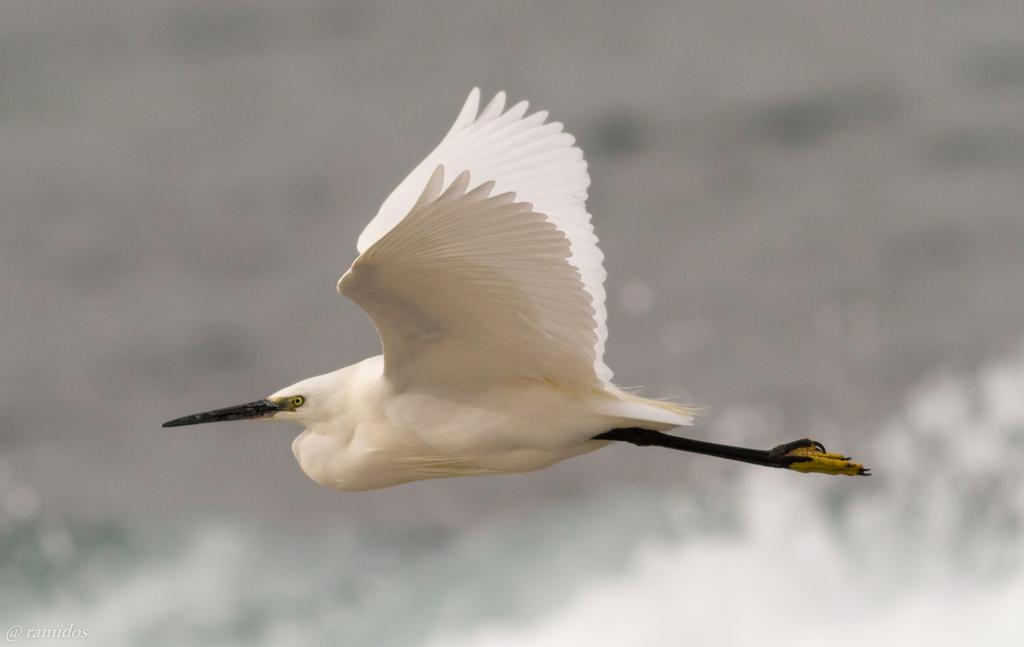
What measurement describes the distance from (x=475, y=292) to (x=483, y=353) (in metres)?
0.30

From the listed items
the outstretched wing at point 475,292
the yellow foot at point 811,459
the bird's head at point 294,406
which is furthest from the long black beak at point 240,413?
the yellow foot at point 811,459

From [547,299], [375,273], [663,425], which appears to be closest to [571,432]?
[663,425]

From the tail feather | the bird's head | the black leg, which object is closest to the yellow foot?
the black leg

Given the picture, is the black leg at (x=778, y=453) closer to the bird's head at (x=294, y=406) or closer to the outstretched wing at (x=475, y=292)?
the outstretched wing at (x=475, y=292)

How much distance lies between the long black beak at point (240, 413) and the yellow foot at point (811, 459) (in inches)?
53.8

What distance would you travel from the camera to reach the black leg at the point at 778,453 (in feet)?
13.9

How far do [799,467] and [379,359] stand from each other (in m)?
1.18

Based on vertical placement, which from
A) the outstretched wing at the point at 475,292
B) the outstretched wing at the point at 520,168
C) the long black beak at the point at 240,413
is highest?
the outstretched wing at the point at 520,168

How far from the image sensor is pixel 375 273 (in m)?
3.53

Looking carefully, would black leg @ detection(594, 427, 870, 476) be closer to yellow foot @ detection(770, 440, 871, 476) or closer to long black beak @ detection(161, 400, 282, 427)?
yellow foot @ detection(770, 440, 871, 476)

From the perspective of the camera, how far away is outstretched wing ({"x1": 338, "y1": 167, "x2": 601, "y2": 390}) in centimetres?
333

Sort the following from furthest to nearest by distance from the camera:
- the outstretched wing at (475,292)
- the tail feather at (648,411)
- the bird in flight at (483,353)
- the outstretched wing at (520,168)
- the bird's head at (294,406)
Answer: the outstretched wing at (520,168)
the bird's head at (294,406)
the tail feather at (648,411)
the bird in flight at (483,353)
the outstretched wing at (475,292)

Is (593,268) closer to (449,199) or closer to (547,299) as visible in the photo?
(547,299)

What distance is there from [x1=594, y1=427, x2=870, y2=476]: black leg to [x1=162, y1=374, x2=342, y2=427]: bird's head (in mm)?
864
